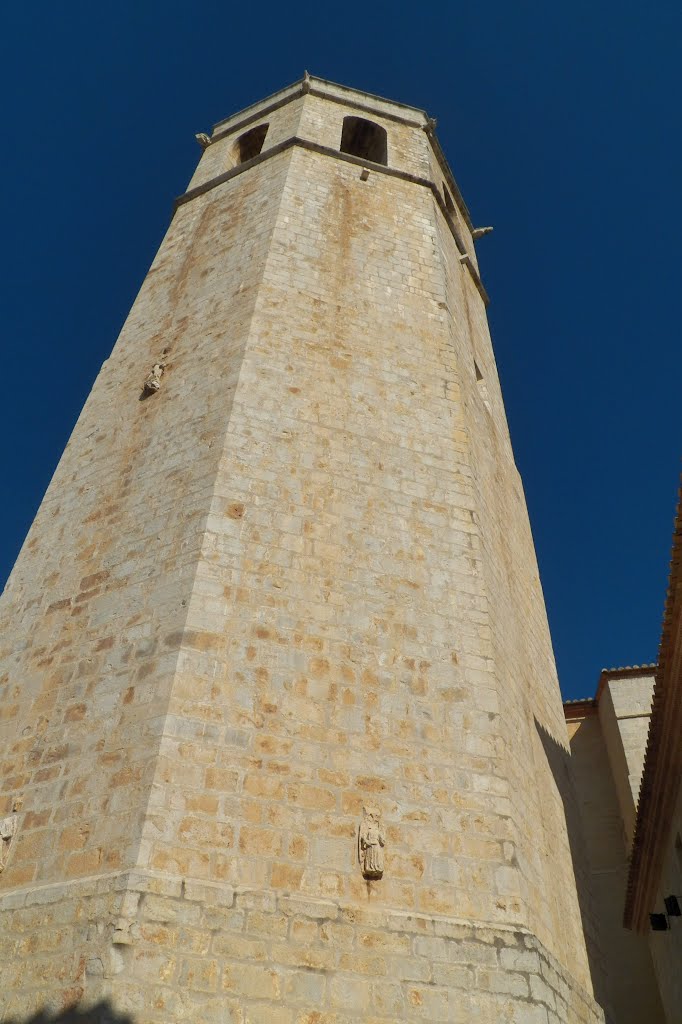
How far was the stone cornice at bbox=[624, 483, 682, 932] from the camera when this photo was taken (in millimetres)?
5984

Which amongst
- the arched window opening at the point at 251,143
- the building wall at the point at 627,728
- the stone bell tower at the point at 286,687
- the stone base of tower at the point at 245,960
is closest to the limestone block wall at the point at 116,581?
the stone bell tower at the point at 286,687

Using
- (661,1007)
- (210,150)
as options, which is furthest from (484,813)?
(210,150)

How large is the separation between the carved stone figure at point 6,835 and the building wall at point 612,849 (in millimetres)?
6812

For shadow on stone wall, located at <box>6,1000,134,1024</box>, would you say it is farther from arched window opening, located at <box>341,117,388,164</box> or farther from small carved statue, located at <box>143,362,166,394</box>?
arched window opening, located at <box>341,117,388,164</box>

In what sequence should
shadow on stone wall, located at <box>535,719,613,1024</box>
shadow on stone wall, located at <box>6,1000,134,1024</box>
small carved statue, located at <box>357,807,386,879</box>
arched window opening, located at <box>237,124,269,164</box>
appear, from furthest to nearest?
1. arched window opening, located at <box>237,124,269,164</box>
2. shadow on stone wall, located at <box>535,719,613,1024</box>
3. small carved statue, located at <box>357,807,386,879</box>
4. shadow on stone wall, located at <box>6,1000,134,1024</box>

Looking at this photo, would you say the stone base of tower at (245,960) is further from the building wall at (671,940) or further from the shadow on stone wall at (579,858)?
the building wall at (671,940)

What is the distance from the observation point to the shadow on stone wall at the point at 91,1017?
3678mm

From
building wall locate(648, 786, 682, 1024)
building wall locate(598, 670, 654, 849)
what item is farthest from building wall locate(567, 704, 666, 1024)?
building wall locate(648, 786, 682, 1024)

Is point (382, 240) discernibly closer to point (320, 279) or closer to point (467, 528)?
point (320, 279)

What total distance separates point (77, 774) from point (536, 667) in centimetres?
472

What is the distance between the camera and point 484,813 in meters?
4.96

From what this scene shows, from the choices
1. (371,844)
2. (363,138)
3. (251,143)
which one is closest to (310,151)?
(363,138)

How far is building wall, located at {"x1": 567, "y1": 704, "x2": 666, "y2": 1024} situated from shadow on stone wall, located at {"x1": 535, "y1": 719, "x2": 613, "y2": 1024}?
73.6 inches

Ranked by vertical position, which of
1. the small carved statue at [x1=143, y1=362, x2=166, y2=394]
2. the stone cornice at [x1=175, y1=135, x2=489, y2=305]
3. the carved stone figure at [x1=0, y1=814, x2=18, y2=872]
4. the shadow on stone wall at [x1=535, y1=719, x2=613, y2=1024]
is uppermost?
the stone cornice at [x1=175, y1=135, x2=489, y2=305]
